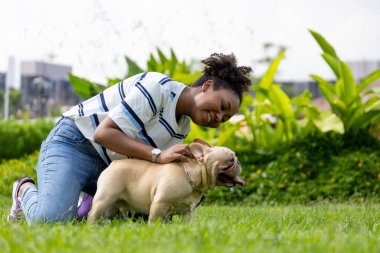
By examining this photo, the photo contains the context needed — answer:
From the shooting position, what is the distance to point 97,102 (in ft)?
13.2

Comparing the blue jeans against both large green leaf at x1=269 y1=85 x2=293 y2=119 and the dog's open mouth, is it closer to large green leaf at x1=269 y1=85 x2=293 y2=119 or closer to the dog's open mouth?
the dog's open mouth

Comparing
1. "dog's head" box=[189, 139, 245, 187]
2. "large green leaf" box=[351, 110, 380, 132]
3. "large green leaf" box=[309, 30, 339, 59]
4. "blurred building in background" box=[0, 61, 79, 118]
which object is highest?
"large green leaf" box=[309, 30, 339, 59]

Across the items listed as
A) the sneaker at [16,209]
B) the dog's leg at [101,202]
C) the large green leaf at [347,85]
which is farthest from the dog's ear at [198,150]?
the large green leaf at [347,85]

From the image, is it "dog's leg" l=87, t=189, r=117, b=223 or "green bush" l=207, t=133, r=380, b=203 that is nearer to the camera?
"dog's leg" l=87, t=189, r=117, b=223

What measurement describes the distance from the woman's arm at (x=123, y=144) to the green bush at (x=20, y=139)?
695 centimetres

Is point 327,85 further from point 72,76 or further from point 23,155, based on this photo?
point 23,155

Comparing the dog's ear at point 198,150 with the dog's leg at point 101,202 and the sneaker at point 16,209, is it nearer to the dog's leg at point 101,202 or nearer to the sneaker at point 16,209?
the dog's leg at point 101,202

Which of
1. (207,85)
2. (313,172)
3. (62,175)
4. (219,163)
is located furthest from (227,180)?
(313,172)

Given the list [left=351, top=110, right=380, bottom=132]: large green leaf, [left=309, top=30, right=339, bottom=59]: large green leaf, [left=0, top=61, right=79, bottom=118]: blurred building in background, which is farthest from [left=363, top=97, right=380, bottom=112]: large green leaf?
[left=0, top=61, right=79, bottom=118]: blurred building in background

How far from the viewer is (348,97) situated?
26.5 feet

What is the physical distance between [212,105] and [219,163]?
40 centimetres

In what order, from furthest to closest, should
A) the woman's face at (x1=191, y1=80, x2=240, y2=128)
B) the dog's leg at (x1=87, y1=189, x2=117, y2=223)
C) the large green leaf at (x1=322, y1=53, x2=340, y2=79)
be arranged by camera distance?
the large green leaf at (x1=322, y1=53, x2=340, y2=79)
the woman's face at (x1=191, y1=80, x2=240, y2=128)
the dog's leg at (x1=87, y1=189, x2=117, y2=223)

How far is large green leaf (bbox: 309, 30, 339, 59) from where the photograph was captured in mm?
8109

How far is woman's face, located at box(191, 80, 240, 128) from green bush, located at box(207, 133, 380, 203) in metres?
3.48
